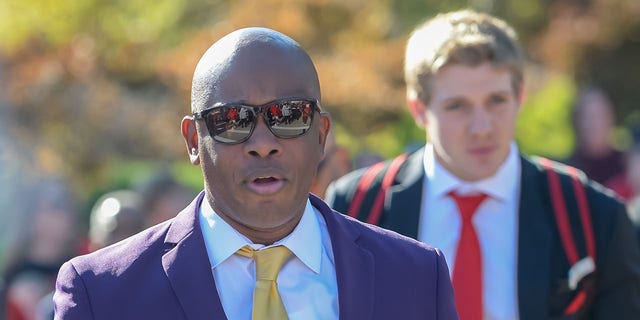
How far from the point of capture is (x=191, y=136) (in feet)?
10.0

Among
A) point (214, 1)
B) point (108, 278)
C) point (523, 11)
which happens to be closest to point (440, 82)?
point (108, 278)

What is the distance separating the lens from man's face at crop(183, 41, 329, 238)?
2.88m

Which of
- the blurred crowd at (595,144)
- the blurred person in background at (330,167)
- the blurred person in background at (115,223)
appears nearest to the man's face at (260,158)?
the blurred person in background at (330,167)

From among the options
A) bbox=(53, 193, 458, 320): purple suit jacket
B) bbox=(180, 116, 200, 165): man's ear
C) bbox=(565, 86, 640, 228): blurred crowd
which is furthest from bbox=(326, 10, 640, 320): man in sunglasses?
bbox=(565, 86, 640, 228): blurred crowd

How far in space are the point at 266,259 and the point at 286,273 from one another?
7cm

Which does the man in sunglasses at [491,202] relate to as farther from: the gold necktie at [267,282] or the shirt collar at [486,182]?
→ the gold necktie at [267,282]

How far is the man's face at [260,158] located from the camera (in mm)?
2877

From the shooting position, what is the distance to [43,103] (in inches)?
468

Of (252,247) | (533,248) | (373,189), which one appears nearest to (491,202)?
(533,248)

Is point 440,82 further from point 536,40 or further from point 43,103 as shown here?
point 536,40

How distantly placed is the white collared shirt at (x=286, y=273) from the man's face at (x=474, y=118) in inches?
57.3

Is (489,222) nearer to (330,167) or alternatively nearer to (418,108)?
(418,108)

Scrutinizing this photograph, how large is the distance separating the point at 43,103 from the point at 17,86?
1.03 ft

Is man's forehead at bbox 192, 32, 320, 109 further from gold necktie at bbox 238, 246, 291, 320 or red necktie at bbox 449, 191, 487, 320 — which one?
red necktie at bbox 449, 191, 487, 320
